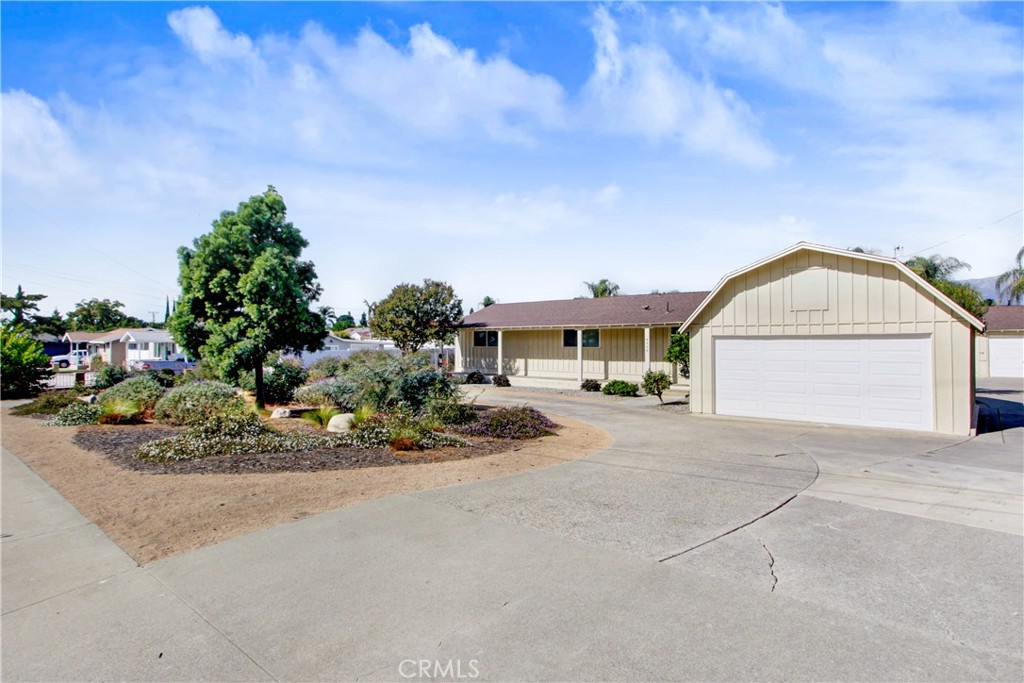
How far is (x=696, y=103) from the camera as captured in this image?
41.8ft

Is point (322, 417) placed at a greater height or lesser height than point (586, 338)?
lesser

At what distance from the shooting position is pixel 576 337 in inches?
1054

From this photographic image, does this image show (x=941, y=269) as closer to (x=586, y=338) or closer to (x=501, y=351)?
(x=586, y=338)

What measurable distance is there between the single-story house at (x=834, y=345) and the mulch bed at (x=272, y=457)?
24.4ft

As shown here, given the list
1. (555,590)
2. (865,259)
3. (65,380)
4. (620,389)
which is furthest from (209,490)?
(65,380)

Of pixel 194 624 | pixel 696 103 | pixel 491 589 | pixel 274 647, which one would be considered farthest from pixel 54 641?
pixel 696 103

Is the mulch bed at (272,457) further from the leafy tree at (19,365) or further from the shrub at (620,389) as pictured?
the leafy tree at (19,365)

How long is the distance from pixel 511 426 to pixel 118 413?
9419mm

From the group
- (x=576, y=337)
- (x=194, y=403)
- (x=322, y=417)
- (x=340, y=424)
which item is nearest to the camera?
(x=340, y=424)

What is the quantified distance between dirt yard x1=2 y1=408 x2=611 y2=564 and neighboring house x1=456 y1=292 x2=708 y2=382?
1439 centimetres

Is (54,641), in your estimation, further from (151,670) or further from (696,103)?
(696,103)

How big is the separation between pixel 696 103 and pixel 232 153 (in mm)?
11171

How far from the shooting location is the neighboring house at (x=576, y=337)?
2430cm

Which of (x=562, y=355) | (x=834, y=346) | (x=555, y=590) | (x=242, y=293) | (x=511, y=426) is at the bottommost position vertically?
(x=555, y=590)
